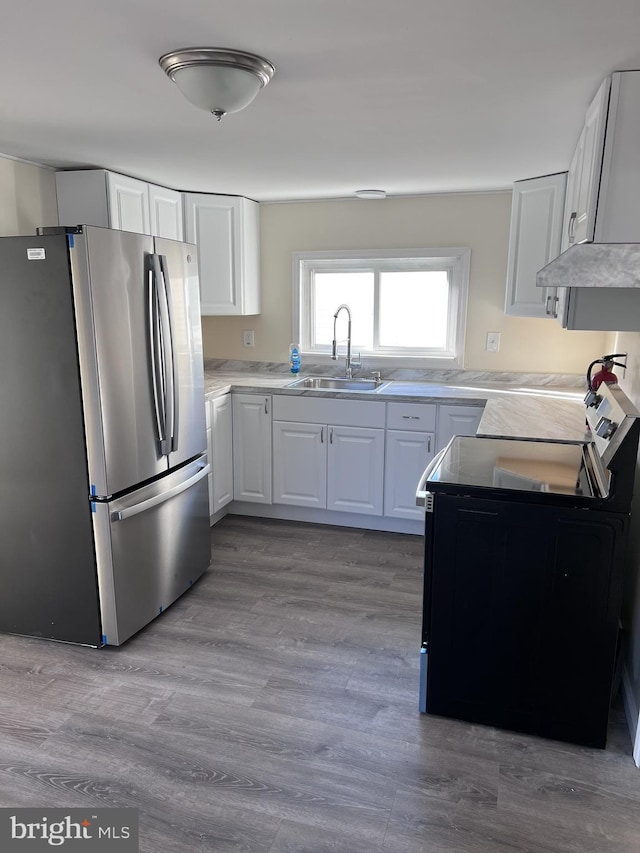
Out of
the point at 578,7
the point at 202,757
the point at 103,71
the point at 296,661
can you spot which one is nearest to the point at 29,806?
the point at 202,757

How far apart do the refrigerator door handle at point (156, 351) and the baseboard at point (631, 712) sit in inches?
81.9

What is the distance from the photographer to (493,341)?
409cm

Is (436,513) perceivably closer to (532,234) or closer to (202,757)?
(202,757)

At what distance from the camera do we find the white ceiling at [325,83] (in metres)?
1.50

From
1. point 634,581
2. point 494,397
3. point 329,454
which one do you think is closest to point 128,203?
point 329,454

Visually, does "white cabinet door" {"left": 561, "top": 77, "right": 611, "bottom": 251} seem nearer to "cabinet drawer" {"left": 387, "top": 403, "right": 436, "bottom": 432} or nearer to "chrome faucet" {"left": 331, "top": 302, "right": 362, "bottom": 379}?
"cabinet drawer" {"left": 387, "top": 403, "right": 436, "bottom": 432}

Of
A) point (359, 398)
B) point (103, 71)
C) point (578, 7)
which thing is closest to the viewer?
point (578, 7)

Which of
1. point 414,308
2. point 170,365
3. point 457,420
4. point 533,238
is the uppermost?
point 533,238

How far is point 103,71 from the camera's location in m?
1.89

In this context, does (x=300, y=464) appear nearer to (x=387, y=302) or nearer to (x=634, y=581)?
(x=387, y=302)

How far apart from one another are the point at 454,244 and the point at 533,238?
0.78 m

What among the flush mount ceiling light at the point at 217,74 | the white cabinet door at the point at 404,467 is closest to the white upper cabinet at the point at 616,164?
the flush mount ceiling light at the point at 217,74

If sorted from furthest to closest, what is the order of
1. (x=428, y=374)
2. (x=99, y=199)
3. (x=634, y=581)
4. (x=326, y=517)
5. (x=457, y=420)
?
1. (x=428, y=374)
2. (x=326, y=517)
3. (x=457, y=420)
4. (x=99, y=199)
5. (x=634, y=581)

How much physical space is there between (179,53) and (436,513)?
160 centimetres
